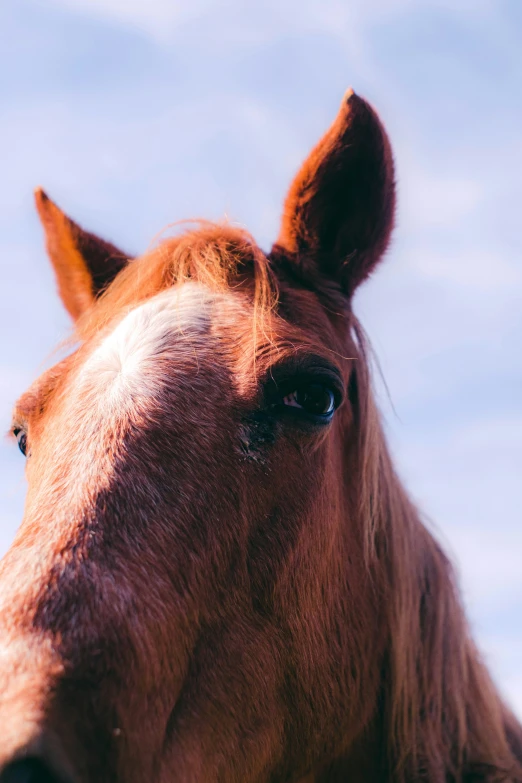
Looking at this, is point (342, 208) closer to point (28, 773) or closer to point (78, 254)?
point (78, 254)

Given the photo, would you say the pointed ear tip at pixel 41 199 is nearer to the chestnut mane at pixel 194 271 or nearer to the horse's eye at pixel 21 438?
the chestnut mane at pixel 194 271

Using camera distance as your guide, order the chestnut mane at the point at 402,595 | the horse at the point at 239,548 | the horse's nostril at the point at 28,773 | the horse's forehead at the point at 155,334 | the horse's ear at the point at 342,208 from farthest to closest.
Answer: the horse's ear at the point at 342,208 → the chestnut mane at the point at 402,595 → the horse's forehead at the point at 155,334 → the horse at the point at 239,548 → the horse's nostril at the point at 28,773

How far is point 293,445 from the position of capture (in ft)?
7.97

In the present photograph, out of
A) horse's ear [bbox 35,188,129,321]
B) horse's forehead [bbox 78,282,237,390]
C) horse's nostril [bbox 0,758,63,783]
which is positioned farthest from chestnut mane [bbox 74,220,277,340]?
horse's nostril [bbox 0,758,63,783]

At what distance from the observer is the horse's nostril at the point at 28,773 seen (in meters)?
1.46

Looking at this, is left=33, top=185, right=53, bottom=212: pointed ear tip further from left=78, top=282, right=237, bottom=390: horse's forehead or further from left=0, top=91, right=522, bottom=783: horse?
left=78, top=282, right=237, bottom=390: horse's forehead

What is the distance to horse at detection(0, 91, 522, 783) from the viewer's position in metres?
1.75

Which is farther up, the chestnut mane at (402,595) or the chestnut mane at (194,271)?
the chestnut mane at (194,271)

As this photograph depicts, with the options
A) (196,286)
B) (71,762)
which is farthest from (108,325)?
(71,762)

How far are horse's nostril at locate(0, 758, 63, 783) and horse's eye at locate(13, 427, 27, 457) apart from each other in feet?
5.69

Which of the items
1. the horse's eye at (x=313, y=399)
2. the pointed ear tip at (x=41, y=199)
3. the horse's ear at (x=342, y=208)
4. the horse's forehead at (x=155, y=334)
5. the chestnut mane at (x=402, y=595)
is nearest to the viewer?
the horse's forehead at (x=155, y=334)

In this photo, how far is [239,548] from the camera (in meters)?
2.24

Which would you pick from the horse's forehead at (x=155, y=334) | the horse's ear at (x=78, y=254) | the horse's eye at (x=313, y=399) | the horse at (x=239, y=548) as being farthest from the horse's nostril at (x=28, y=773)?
the horse's ear at (x=78, y=254)

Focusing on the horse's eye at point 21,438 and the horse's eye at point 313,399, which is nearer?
the horse's eye at point 313,399
